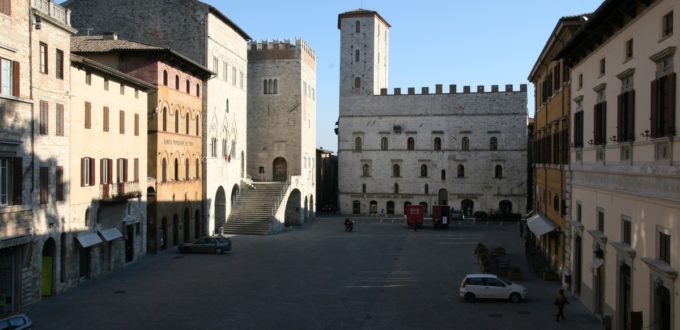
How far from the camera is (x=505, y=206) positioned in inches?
2729

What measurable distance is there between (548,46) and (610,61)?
12.1m

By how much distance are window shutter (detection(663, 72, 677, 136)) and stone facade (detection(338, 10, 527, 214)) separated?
55.5 metres

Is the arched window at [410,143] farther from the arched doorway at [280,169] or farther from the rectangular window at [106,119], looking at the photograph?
the rectangular window at [106,119]

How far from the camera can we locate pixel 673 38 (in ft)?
46.5

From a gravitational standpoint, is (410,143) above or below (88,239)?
above

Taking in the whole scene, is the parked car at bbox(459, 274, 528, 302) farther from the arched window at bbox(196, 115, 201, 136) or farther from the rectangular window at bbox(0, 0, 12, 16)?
the arched window at bbox(196, 115, 201, 136)

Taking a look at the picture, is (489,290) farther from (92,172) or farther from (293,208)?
(293,208)

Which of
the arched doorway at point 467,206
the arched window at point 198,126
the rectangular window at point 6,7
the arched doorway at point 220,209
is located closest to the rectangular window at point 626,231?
the rectangular window at point 6,7

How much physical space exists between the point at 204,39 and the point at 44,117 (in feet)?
69.4

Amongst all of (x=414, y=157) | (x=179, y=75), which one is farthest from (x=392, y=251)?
(x=414, y=157)

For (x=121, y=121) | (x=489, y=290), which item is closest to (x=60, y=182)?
(x=121, y=121)

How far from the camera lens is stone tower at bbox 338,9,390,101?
72125mm

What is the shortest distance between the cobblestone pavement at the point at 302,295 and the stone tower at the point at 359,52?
33092 mm

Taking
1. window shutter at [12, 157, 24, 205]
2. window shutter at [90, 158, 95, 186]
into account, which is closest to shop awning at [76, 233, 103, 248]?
window shutter at [90, 158, 95, 186]
